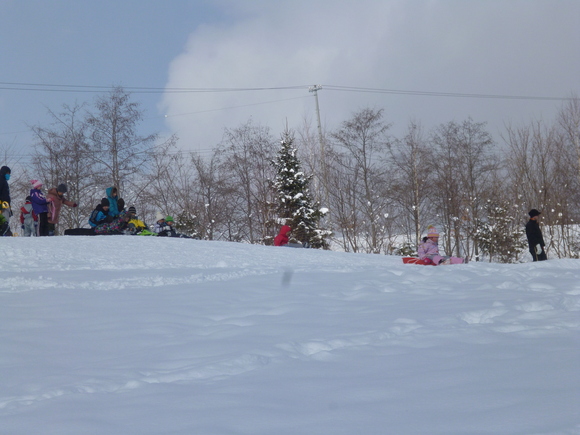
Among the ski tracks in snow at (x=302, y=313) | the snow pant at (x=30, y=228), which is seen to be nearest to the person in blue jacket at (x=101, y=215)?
the snow pant at (x=30, y=228)

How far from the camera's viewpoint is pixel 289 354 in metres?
4.48

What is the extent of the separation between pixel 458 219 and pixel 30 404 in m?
35.1

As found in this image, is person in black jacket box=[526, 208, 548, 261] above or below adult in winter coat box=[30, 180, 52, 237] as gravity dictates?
below

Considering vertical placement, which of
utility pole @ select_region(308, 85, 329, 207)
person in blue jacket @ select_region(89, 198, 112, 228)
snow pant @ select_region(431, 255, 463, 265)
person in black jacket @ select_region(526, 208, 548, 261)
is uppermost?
utility pole @ select_region(308, 85, 329, 207)

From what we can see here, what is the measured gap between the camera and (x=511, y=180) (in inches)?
1426

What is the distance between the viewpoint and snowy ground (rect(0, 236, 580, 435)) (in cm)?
305

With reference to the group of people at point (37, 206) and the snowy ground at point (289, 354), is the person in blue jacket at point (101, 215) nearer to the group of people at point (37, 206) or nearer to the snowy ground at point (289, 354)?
the group of people at point (37, 206)

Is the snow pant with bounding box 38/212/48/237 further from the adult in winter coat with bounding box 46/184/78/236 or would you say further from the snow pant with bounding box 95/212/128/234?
the snow pant with bounding box 95/212/128/234

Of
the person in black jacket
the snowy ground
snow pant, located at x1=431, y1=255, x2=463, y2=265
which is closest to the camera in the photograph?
the snowy ground

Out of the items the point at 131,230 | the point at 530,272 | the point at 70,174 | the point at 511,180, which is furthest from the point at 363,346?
the point at 511,180

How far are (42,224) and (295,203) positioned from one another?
14.8 meters

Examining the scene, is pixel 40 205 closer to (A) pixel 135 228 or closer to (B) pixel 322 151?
(A) pixel 135 228

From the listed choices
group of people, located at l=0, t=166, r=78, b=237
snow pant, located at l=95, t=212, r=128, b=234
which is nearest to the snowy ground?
group of people, located at l=0, t=166, r=78, b=237

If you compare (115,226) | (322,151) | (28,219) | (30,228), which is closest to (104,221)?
(115,226)
